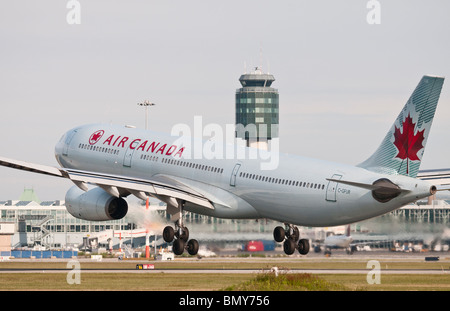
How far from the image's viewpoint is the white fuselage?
5697cm

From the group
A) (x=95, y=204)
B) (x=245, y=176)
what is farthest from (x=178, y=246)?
(x=245, y=176)

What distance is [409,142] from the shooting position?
56.2 meters

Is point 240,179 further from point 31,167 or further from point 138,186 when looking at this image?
point 31,167

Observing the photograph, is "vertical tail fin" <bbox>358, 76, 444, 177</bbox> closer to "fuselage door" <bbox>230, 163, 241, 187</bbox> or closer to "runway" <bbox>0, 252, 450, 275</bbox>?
"fuselage door" <bbox>230, 163, 241, 187</bbox>

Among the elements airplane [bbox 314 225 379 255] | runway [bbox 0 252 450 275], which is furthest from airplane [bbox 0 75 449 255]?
airplane [bbox 314 225 379 255]

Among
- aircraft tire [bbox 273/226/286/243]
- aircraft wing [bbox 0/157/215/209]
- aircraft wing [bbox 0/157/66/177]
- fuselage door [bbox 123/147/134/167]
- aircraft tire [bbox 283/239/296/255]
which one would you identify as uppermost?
fuselage door [bbox 123/147/134/167]

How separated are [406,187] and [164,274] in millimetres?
29815

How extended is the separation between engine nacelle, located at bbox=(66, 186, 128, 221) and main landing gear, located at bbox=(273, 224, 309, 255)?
9.97 m

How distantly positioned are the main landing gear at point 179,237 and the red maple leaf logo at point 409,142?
15430mm

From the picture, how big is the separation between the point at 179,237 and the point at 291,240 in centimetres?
694

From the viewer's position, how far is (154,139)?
6775cm

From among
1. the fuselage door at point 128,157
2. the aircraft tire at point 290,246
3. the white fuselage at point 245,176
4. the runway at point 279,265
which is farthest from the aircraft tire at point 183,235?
the runway at point 279,265
